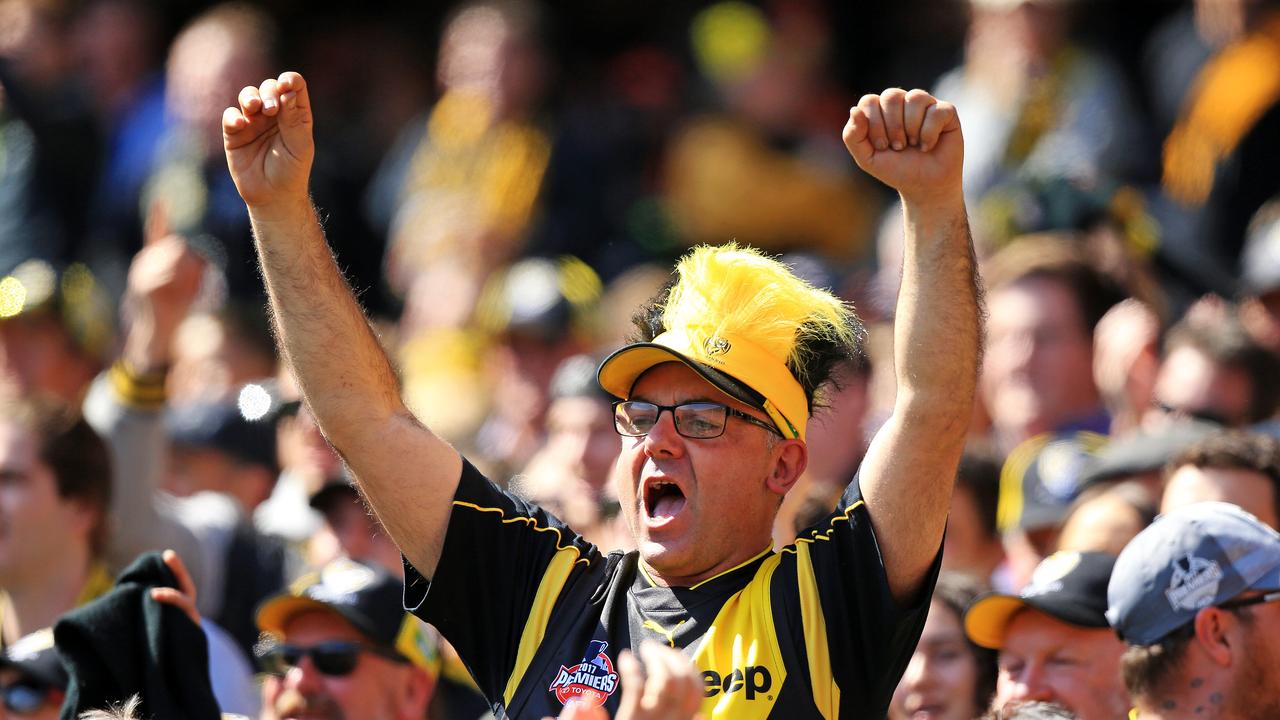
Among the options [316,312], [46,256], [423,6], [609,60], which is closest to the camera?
[316,312]

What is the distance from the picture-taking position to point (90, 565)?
5652mm

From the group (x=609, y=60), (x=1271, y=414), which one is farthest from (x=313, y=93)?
(x=1271, y=414)

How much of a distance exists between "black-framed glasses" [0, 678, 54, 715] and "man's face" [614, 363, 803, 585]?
1.77 metres

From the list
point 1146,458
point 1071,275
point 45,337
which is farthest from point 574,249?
point 1146,458

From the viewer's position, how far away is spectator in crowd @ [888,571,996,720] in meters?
4.64

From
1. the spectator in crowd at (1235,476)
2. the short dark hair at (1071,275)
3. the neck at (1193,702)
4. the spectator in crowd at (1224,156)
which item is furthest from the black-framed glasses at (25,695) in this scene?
the spectator in crowd at (1224,156)

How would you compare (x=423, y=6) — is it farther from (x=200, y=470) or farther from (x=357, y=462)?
(x=357, y=462)

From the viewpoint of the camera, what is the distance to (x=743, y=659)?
3.36 metres

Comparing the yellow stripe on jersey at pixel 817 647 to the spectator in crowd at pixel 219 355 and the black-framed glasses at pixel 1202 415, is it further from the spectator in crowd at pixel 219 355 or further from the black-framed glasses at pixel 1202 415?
the spectator in crowd at pixel 219 355

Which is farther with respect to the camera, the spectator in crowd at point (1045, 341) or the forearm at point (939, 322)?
the spectator in crowd at point (1045, 341)

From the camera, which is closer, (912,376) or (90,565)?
(912,376)

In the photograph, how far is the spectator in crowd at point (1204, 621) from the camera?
11.9 feet

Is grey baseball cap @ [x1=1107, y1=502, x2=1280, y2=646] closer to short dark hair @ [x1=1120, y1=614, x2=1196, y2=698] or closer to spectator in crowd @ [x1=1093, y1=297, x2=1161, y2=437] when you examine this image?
short dark hair @ [x1=1120, y1=614, x2=1196, y2=698]

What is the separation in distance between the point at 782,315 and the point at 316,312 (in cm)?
94
